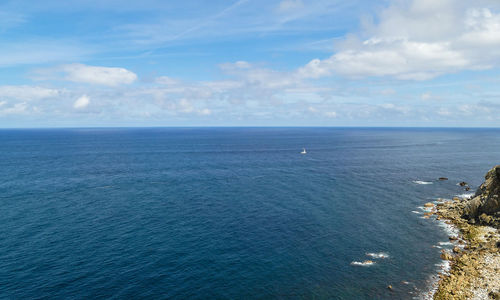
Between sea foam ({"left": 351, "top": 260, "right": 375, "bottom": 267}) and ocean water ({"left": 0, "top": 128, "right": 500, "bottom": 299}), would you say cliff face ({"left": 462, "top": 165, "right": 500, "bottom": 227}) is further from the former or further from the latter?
sea foam ({"left": 351, "top": 260, "right": 375, "bottom": 267})

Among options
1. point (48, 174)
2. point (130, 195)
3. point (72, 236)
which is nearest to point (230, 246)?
point (72, 236)

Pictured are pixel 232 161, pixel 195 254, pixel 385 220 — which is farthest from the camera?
pixel 232 161

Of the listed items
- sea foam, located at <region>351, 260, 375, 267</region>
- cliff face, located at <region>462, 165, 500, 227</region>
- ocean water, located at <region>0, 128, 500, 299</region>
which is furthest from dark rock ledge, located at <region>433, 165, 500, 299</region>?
sea foam, located at <region>351, 260, 375, 267</region>

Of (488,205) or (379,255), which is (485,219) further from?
(379,255)

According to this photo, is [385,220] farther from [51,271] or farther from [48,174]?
[48,174]

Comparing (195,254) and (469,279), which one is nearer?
(469,279)

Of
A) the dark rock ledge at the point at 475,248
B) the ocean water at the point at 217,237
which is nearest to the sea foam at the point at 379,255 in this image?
the ocean water at the point at 217,237
